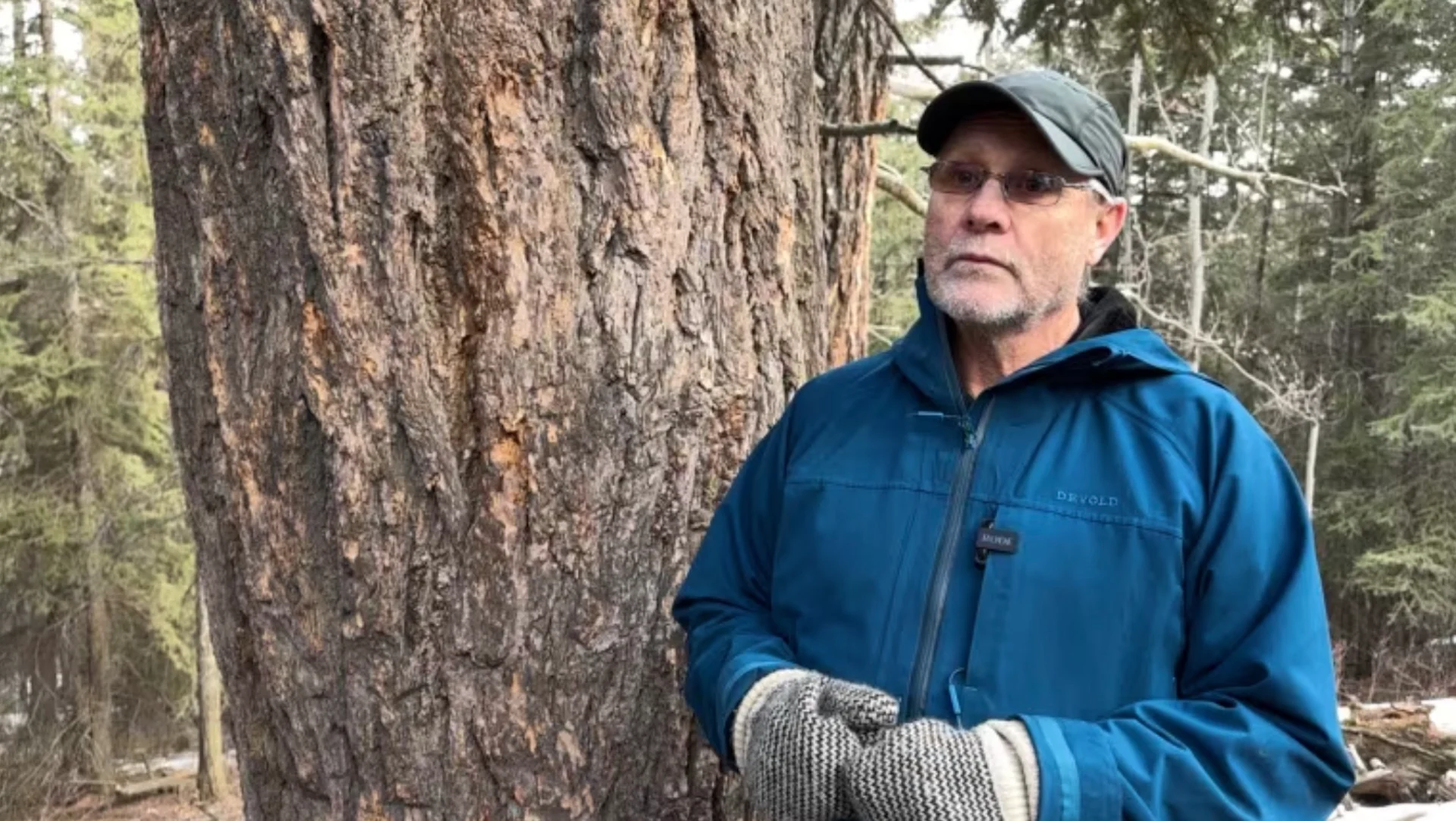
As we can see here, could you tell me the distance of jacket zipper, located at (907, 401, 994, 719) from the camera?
1651 mm

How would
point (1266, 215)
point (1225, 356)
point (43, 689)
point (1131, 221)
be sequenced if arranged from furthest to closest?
point (1266, 215)
point (1131, 221)
point (43, 689)
point (1225, 356)

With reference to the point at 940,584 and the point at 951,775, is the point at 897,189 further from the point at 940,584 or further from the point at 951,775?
the point at 951,775

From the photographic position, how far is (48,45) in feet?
44.4

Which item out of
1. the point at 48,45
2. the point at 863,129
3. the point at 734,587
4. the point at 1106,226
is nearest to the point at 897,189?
the point at 863,129

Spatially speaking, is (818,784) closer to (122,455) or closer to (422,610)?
(422,610)

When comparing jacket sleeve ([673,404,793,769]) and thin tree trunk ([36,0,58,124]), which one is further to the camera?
thin tree trunk ([36,0,58,124])

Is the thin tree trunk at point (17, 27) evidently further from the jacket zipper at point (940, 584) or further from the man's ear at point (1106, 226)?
the jacket zipper at point (940, 584)

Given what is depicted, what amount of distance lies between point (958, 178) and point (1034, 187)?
0.43 ft

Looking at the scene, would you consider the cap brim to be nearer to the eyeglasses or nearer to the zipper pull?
the eyeglasses

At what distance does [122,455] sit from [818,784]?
15234 millimetres

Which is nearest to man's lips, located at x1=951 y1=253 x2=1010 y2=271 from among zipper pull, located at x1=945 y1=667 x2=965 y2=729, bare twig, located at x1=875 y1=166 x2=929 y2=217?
zipper pull, located at x1=945 y1=667 x2=965 y2=729

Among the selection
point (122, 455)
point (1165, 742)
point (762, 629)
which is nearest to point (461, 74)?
point (762, 629)

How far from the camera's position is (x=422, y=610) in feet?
6.39

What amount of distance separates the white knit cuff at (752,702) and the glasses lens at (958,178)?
842 millimetres
